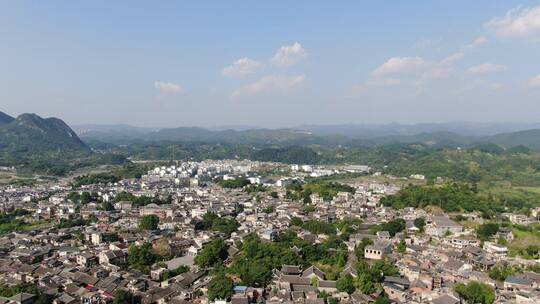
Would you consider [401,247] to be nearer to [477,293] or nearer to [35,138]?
[477,293]

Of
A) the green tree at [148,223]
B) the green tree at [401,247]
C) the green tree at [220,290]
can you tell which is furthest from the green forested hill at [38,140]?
the green tree at [401,247]

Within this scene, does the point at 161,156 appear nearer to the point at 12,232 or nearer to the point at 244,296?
the point at 12,232

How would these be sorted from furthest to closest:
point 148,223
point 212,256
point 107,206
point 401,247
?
1. point 107,206
2. point 148,223
3. point 401,247
4. point 212,256

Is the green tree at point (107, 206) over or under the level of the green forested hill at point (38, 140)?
under

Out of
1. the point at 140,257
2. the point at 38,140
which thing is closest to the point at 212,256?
the point at 140,257

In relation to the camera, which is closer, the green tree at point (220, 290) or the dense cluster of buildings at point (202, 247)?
the green tree at point (220, 290)

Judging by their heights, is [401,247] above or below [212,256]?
below

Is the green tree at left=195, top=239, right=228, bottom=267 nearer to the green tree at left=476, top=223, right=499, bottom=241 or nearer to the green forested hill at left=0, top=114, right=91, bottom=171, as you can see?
the green tree at left=476, top=223, right=499, bottom=241

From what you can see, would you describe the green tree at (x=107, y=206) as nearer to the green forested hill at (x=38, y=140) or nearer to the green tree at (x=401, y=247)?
the green tree at (x=401, y=247)
